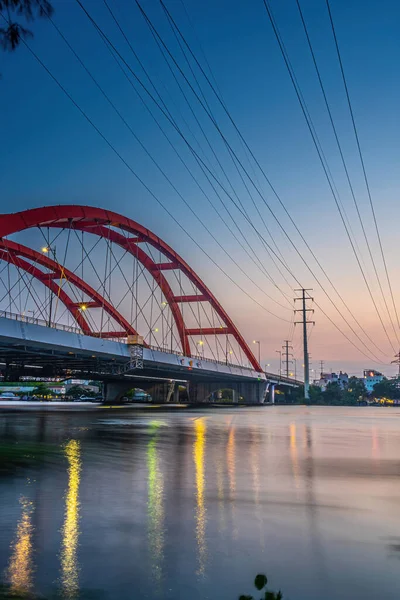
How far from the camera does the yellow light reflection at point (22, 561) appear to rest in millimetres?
4043

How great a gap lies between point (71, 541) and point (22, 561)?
0.71 meters

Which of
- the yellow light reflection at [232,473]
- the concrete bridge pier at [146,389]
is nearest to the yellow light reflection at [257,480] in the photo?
the yellow light reflection at [232,473]

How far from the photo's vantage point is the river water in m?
4.23

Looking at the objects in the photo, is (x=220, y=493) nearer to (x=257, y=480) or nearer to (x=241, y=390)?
(x=257, y=480)

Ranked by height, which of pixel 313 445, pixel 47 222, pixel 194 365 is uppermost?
pixel 47 222

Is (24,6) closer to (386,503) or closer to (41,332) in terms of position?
(386,503)

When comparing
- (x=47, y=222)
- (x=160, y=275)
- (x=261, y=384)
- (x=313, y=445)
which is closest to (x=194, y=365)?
(x=160, y=275)

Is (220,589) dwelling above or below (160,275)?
below

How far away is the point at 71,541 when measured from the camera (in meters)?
5.25

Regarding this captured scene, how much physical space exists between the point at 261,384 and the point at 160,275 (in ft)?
142

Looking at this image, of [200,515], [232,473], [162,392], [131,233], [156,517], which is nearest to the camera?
[156,517]

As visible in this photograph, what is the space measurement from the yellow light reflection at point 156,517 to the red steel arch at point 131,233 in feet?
111

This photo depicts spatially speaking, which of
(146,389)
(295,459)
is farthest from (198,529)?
(146,389)

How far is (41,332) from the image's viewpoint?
128 feet
